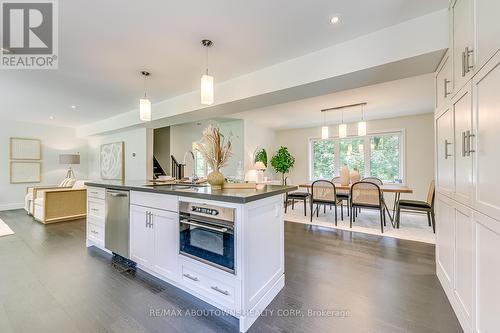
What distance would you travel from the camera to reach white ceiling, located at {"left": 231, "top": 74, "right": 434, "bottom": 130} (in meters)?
3.49

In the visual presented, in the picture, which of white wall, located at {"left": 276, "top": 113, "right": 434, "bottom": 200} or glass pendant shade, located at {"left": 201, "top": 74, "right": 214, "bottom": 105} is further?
white wall, located at {"left": 276, "top": 113, "right": 434, "bottom": 200}

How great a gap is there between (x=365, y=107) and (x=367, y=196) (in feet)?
6.37

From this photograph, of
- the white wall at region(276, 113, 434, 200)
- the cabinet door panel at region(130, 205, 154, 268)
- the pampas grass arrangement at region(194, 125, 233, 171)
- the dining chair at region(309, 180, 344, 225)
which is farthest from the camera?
the white wall at region(276, 113, 434, 200)

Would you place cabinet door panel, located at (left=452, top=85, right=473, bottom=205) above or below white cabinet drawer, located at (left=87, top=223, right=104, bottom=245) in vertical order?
above

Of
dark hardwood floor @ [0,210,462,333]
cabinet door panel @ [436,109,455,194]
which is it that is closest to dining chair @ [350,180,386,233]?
dark hardwood floor @ [0,210,462,333]

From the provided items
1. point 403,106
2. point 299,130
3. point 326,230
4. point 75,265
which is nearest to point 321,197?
point 326,230

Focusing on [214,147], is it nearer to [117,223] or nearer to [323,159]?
[117,223]

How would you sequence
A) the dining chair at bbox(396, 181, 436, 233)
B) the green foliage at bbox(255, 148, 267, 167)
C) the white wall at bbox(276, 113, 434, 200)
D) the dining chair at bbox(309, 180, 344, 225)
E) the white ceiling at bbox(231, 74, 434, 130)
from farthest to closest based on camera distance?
1. the green foliage at bbox(255, 148, 267, 167)
2. the white wall at bbox(276, 113, 434, 200)
3. the dining chair at bbox(309, 180, 344, 225)
4. the dining chair at bbox(396, 181, 436, 233)
5. the white ceiling at bbox(231, 74, 434, 130)

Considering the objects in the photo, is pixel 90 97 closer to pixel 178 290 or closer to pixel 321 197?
pixel 178 290

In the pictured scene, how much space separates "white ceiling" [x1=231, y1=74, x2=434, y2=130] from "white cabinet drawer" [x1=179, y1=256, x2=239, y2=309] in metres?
3.40

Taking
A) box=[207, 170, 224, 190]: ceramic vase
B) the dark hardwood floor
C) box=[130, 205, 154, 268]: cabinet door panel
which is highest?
box=[207, 170, 224, 190]: ceramic vase

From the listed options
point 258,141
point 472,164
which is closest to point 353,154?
point 258,141

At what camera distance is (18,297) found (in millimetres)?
1892

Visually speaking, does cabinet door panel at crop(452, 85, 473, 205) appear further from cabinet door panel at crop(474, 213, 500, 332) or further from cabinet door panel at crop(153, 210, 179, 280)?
Answer: cabinet door panel at crop(153, 210, 179, 280)
